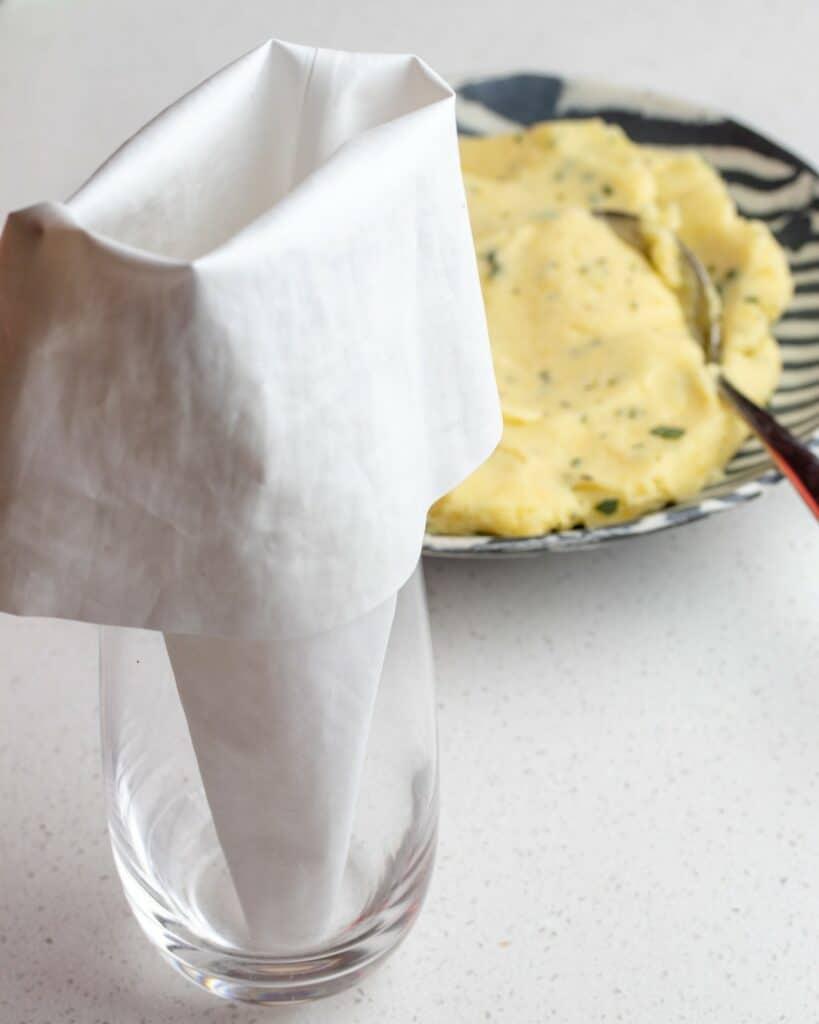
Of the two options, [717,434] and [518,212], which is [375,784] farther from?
[518,212]

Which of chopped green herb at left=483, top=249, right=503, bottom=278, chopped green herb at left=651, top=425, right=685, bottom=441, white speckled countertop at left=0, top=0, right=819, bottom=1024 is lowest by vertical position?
white speckled countertop at left=0, top=0, right=819, bottom=1024

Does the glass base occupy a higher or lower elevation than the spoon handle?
lower

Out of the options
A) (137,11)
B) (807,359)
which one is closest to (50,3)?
(137,11)

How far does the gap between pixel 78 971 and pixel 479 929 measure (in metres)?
0.13

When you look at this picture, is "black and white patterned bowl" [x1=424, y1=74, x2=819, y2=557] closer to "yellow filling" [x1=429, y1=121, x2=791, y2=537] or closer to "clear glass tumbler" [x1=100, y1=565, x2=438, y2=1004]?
"yellow filling" [x1=429, y1=121, x2=791, y2=537]

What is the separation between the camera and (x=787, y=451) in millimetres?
599

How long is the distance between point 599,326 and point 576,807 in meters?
0.29

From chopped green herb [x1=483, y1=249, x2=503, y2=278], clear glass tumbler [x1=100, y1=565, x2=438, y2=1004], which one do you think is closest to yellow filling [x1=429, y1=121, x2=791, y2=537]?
chopped green herb [x1=483, y1=249, x2=503, y2=278]

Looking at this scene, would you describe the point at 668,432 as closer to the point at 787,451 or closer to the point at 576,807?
the point at 787,451

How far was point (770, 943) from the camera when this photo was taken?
1.56ft

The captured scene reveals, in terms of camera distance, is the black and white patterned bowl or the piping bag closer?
the piping bag

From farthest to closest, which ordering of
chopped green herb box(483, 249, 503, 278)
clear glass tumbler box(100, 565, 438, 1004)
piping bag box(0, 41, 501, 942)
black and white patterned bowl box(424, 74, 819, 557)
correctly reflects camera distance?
chopped green herb box(483, 249, 503, 278) < black and white patterned bowl box(424, 74, 819, 557) < clear glass tumbler box(100, 565, 438, 1004) < piping bag box(0, 41, 501, 942)

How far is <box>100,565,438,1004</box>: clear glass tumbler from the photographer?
0.41 meters

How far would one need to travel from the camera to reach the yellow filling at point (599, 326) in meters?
0.62
